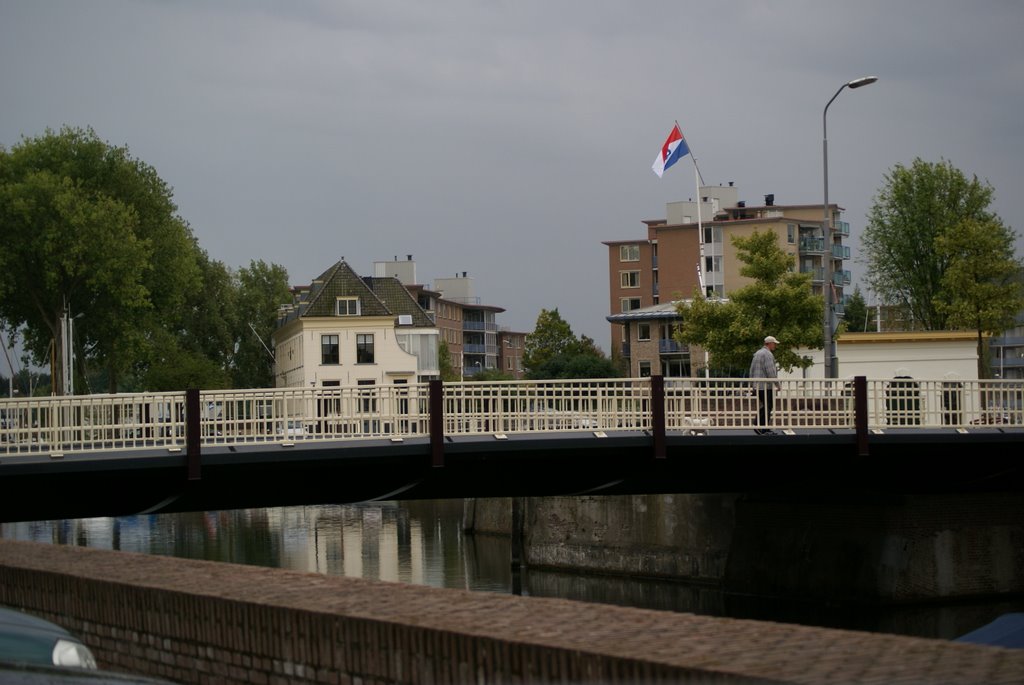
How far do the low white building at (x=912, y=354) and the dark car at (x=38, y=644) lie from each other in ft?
162

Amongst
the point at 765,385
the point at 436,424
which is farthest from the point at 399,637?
the point at 765,385

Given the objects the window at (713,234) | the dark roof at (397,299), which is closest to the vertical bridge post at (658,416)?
the dark roof at (397,299)

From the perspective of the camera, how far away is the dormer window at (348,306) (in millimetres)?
96500

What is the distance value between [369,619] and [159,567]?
3.84 m

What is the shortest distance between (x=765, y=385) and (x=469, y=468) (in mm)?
5906

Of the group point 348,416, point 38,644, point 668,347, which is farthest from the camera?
point 668,347

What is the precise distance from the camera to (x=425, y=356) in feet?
341

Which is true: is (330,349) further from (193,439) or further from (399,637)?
(399,637)

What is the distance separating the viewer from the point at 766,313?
5403 centimetres

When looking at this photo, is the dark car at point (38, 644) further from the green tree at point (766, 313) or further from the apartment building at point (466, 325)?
the apartment building at point (466, 325)

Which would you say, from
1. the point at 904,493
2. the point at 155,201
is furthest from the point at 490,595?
the point at 155,201

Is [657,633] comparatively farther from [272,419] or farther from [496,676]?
[272,419]

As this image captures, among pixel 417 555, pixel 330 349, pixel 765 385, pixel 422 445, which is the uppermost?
pixel 330 349

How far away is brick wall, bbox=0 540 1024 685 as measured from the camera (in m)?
6.07
